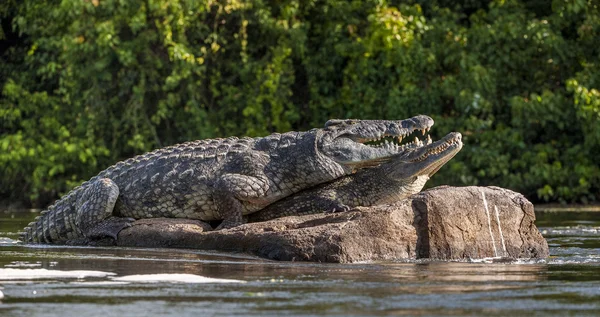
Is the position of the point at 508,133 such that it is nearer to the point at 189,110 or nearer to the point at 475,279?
the point at 189,110

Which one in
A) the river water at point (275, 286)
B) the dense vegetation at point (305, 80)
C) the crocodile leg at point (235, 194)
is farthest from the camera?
the dense vegetation at point (305, 80)

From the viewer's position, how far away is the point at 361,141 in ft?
45.1

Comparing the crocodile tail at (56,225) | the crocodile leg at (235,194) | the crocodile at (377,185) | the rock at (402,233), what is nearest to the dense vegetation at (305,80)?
the crocodile at (377,185)

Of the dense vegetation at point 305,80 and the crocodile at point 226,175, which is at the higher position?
the dense vegetation at point 305,80

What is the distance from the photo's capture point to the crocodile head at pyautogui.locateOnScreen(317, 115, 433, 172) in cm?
1356

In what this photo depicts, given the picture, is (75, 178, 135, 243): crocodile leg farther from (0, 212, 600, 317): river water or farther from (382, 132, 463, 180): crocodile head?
(382, 132, 463, 180): crocodile head

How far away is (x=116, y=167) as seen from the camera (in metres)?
14.5

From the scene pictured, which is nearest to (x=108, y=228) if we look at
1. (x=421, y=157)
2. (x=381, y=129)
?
(x=381, y=129)

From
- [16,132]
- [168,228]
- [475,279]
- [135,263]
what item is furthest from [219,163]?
[16,132]

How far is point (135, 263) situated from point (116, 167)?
11.1 feet

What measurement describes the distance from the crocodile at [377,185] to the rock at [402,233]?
78 centimetres

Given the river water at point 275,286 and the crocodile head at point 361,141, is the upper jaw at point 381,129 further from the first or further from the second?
the river water at point 275,286

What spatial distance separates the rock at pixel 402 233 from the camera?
1165cm

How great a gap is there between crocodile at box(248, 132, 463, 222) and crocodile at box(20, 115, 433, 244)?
0.36ft
